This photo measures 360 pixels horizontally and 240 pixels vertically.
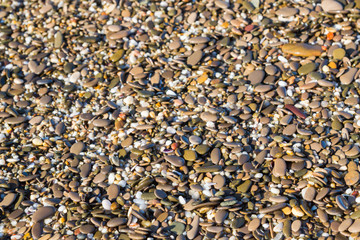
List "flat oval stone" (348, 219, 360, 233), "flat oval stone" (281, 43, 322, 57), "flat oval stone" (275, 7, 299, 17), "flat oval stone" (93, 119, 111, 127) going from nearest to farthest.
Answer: "flat oval stone" (348, 219, 360, 233)
"flat oval stone" (93, 119, 111, 127)
"flat oval stone" (281, 43, 322, 57)
"flat oval stone" (275, 7, 299, 17)

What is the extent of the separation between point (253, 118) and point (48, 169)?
1482mm

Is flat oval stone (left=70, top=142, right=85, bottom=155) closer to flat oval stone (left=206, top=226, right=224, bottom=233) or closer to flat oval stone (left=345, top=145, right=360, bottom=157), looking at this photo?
flat oval stone (left=206, top=226, right=224, bottom=233)

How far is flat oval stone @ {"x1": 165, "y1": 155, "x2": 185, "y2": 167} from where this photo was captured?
9.67 feet

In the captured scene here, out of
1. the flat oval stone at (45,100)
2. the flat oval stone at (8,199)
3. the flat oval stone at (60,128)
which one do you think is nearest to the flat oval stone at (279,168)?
the flat oval stone at (60,128)

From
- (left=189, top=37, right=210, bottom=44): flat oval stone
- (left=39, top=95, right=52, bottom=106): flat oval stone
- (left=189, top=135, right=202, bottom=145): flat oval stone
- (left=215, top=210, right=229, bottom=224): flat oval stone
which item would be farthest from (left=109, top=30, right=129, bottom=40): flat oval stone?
(left=215, top=210, right=229, bottom=224): flat oval stone

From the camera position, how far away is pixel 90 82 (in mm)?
3562

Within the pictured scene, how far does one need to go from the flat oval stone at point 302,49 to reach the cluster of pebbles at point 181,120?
0.01m

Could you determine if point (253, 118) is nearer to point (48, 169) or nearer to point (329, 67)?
point (329, 67)

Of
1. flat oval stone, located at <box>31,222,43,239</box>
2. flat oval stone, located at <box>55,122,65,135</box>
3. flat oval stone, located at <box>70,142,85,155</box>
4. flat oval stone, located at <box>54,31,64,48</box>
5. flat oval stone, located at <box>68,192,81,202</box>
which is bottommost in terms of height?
flat oval stone, located at <box>31,222,43,239</box>

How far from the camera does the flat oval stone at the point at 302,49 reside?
11.5ft

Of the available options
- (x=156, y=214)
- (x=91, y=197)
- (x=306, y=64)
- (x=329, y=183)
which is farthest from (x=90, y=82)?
(x=329, y=183)

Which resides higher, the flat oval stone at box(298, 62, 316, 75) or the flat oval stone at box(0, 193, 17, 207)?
the flat oval stone at box(298, 62, 316, 75)

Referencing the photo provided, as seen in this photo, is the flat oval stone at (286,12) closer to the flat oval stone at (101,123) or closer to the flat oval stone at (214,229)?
the flat oval stone at (101,123)

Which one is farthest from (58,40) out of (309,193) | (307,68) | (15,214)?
(309,193)
